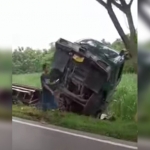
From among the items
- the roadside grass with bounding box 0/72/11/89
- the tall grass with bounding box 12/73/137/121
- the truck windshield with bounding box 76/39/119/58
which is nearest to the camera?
the tall grass with bounding box 12/73/137/121

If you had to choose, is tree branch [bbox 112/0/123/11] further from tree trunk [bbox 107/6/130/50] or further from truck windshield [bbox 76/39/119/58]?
truck windshield [bbox 76/39/119/58]

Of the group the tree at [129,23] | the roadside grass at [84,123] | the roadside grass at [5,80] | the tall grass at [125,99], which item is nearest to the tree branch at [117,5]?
the tree at [129,23]

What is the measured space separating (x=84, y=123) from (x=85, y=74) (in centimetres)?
39

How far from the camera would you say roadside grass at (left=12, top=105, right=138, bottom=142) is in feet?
8.11

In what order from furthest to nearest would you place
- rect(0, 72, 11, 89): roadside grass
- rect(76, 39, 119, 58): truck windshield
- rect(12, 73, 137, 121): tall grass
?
rect(0, 72, 11, 89): roadside grass, rect(76, 39, 119, 58): truck windshield, rect(12, 73, 137, 121): tall grass

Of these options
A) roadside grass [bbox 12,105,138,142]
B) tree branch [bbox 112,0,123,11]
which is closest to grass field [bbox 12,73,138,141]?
roadside grass [bbox 12,105,138,142]

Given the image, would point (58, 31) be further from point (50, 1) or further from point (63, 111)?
point (63, 111)

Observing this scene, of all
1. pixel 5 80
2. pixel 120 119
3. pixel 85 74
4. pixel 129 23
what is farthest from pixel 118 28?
pixel 5 80

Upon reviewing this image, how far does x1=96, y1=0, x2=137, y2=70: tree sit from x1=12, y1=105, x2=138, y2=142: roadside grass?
468mm

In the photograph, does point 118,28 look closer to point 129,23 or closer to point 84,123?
point 129,23

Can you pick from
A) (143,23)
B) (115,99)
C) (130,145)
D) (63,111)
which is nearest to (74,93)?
(63,111)

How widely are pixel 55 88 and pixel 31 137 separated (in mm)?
528

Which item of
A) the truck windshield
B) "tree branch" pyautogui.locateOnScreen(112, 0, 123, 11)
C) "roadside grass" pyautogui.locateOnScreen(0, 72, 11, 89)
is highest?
"tree branch" pyautogui.locateOnScreen(112, 0, 123, 11)

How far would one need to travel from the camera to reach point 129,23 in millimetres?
2459
